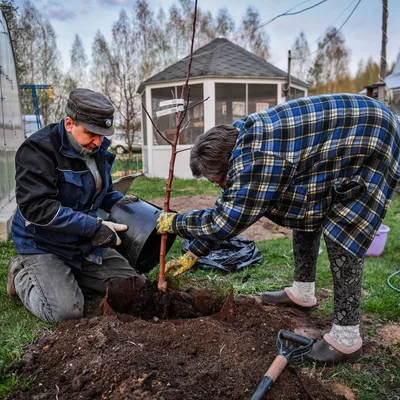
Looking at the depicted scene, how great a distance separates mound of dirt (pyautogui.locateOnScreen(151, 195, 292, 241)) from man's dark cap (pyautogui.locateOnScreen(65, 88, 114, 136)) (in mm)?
3084

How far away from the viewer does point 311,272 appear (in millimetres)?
2838

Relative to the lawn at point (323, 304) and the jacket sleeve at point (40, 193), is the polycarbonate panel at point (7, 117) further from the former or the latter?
the jacket sleeve at point (40, 193)

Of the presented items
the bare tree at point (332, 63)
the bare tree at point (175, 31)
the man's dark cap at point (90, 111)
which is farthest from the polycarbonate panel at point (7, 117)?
the bare tree at point (332, 63)

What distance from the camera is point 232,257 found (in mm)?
3867

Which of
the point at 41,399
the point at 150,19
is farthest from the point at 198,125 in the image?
the point at 150,19

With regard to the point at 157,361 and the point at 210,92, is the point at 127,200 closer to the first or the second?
the point at 157,361

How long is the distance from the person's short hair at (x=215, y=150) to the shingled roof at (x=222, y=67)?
9.45 metres

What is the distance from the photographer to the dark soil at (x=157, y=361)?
1.71 m

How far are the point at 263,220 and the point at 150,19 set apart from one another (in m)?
23.8

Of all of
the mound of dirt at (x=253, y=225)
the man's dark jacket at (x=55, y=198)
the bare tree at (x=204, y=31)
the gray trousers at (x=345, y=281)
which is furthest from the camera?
the bare tree at (x=204, y=31)

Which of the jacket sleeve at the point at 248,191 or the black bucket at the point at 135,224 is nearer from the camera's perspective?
the jacket sleeve at the point at 248,191

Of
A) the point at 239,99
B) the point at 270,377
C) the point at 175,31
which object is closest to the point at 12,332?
the point at 270,377

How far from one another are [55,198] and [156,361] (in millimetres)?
1288

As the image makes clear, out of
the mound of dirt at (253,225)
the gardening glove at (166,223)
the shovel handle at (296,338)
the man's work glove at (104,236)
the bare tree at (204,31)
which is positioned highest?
the bare tree at (204,31)
